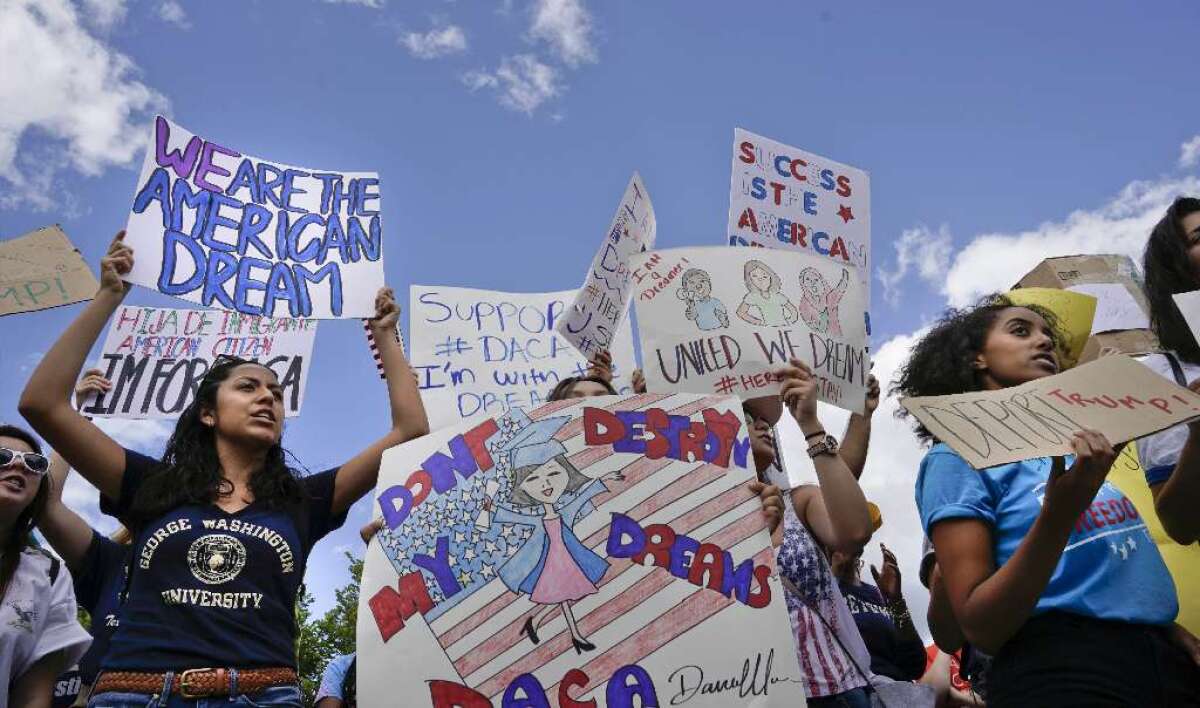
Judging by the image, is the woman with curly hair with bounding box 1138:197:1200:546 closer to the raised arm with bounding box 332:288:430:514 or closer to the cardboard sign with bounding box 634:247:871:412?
the cardboard sign with bounding box 634:247:871:412

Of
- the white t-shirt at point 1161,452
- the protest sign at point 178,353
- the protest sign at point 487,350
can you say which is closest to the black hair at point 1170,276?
the white t-shirt at point 1161,452

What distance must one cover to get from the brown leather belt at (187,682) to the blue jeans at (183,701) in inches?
0.4

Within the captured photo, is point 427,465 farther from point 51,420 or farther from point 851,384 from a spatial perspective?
point 851,384

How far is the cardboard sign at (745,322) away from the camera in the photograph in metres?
3.40

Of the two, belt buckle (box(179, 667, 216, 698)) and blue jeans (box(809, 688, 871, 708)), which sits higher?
blue jeans (box(809, 688, 871, 708))

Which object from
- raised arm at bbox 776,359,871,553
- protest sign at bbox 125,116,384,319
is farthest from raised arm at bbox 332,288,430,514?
raised arm at bbox 776,359,871,553

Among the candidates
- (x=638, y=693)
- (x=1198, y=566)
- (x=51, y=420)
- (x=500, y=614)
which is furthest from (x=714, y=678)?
(x=51, y=420)

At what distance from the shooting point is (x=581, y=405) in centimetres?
298

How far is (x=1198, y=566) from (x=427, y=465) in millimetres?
2189

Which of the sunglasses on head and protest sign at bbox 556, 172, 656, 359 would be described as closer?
the sunglasses on head

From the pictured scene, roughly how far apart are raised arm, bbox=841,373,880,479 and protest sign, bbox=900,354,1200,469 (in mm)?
1276

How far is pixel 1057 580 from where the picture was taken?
213cm

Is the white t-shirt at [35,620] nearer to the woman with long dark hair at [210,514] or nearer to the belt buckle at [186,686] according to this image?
the woman with long dark hair at [210,514]

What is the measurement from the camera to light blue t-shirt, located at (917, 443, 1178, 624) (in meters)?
2.09
